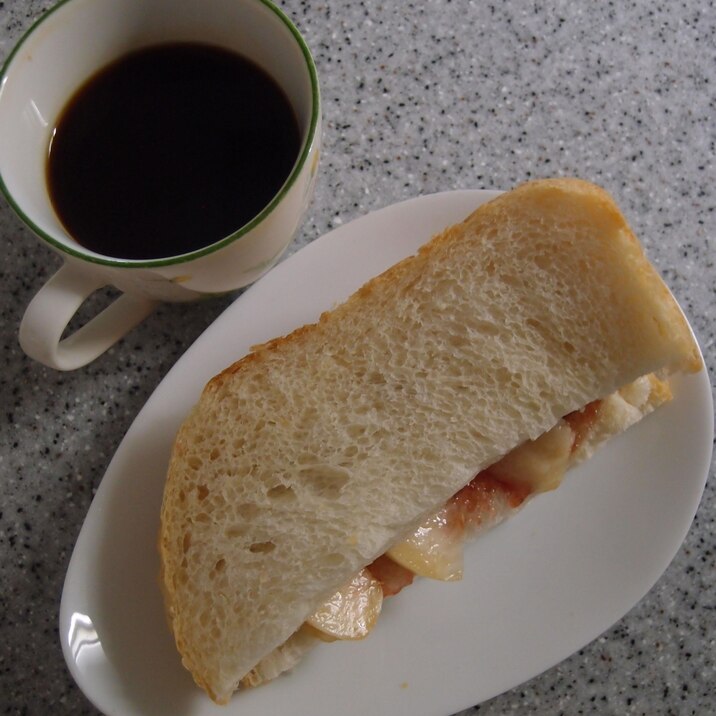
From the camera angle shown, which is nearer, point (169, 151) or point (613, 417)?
point (169, 151)

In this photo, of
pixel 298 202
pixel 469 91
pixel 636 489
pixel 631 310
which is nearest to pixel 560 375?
pixel 631 310

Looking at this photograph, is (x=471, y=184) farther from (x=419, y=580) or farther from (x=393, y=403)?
(x=419, y=580)

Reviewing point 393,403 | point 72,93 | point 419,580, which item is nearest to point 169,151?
point 72,93

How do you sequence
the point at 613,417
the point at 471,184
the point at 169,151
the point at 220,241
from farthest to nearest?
the point at 471,184, the point at 613,417, the point at 169,151, the point at 220,241

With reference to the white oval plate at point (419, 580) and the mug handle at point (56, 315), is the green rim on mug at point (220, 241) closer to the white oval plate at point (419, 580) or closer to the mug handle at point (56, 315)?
the mug handle at point (56, 315)

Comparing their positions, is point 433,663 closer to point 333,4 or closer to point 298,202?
point 298,202

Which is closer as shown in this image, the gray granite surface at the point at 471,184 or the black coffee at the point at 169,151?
the black coffee at the point at 169,151

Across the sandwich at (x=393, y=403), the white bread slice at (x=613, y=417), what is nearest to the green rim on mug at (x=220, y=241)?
the sandwich at (x=393, y=403)
